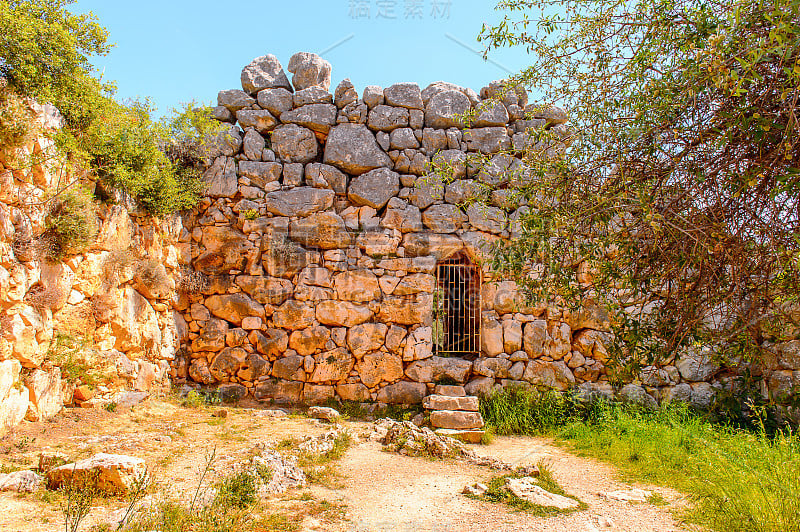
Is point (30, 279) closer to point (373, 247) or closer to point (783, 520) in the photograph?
point (373, 247)

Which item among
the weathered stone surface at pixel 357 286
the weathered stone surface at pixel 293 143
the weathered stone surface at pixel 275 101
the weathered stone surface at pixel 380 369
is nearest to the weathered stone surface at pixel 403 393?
the weathered stone surface at pixel 380 369

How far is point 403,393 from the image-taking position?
738 cm

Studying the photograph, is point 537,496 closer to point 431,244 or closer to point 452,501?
point 452,501

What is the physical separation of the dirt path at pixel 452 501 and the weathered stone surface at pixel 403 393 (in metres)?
1.95

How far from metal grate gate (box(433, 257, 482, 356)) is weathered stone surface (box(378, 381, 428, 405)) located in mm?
655

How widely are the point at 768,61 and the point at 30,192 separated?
19.6 feet

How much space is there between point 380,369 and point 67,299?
418 centimetres

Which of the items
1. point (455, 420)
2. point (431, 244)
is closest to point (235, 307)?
point (431, 244)

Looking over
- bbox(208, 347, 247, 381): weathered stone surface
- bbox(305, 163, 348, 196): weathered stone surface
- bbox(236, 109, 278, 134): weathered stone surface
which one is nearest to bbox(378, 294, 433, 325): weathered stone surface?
bbox(305, 163, 348, 196): weathered stone surface

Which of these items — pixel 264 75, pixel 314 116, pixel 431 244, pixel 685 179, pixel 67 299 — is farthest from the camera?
pixel 264 75

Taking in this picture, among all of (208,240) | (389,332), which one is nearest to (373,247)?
(389,332)

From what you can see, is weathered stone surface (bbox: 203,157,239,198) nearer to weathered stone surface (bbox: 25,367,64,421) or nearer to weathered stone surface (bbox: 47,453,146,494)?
weathered stone surface (bbox: 25,367,64,421)

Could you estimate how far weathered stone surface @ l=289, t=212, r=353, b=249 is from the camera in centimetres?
777

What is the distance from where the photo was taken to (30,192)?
190 inches
